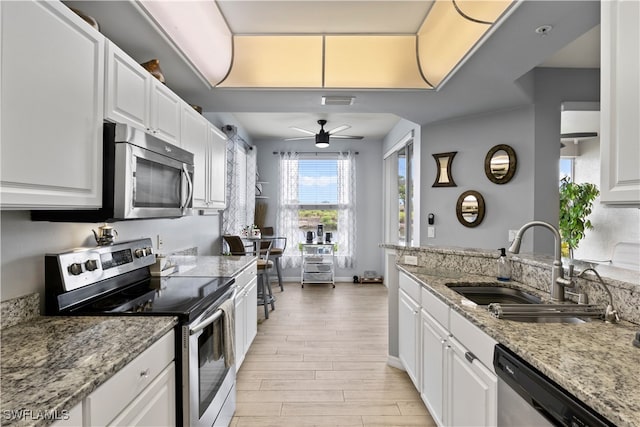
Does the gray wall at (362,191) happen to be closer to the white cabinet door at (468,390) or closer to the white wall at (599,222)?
the white wall at (599,222)

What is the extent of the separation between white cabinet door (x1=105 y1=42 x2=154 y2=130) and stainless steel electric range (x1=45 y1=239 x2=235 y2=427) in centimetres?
69

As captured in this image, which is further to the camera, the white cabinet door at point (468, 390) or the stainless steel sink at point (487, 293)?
the stainless steel sink at point (487, 293)

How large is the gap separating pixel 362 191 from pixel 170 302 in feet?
16.0

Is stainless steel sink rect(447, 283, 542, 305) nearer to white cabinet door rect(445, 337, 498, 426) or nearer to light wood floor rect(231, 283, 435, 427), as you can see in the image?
white cabinet door rect(445, 337, 498, 426)

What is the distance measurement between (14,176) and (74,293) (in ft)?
2.32

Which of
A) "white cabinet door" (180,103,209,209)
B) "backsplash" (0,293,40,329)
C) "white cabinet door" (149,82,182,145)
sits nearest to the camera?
"backsplash" (0,293,40,329)

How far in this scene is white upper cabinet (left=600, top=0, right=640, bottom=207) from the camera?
3.51ft

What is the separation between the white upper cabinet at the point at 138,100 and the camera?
144 cm

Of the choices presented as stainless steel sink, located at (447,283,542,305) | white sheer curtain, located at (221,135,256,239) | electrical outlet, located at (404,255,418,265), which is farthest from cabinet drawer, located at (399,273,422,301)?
white sheer curtain, located at (221,135,256,239)

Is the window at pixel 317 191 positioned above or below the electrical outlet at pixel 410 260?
above

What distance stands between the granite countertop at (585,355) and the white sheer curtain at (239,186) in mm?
3180

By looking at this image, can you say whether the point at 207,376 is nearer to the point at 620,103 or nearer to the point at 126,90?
the point at 126,90

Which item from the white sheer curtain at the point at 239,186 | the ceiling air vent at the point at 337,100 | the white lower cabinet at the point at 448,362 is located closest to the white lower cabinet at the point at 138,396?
the white lower cabinet at the point at 448,362

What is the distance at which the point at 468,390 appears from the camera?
145 centimetres
